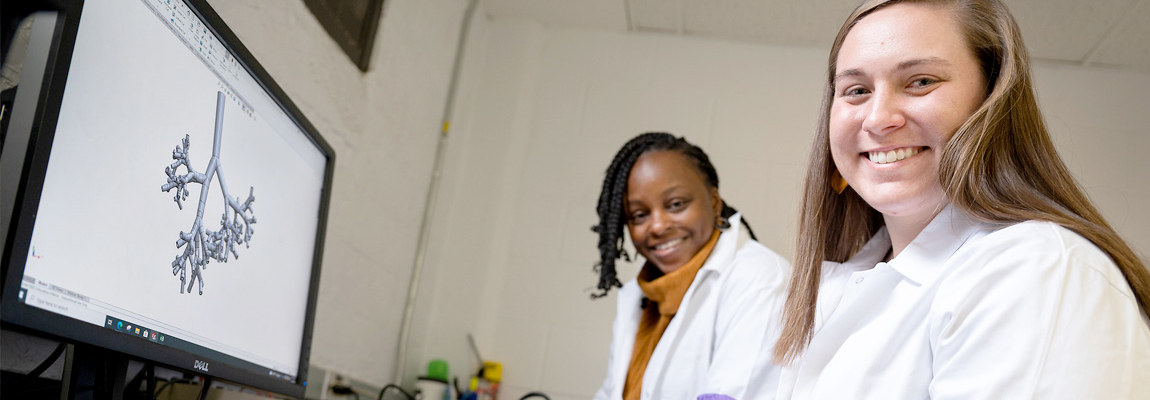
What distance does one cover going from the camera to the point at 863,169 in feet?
3.40

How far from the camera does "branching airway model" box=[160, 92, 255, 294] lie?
0.88 meters

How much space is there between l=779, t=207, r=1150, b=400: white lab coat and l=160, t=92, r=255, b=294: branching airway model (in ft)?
2.35

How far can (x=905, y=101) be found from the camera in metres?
0.97

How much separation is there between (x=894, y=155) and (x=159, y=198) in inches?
31.7

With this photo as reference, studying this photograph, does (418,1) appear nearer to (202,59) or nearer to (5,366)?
(202,59)

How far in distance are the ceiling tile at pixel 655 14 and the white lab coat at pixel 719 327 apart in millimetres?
1191

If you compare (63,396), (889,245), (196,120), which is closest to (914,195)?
(889,245)

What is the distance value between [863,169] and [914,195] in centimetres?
7

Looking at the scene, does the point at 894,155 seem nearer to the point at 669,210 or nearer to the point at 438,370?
the point at 669,210

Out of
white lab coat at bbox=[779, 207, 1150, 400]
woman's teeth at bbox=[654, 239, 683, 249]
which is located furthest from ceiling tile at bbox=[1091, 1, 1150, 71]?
white lab coat at bbox=[779, 207, 1150, 400]

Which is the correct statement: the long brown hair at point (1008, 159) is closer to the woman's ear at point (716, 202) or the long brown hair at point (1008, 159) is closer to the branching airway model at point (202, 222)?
the branching airway model at point (202, 222)

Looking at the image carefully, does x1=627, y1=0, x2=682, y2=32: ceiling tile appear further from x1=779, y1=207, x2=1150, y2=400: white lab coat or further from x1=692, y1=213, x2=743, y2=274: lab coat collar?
x1=779, y1=207, x2=1150, y2=400: white lab coat

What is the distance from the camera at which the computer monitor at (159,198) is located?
0.68m

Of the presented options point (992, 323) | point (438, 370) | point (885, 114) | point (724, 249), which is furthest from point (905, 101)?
point (438, 370)
